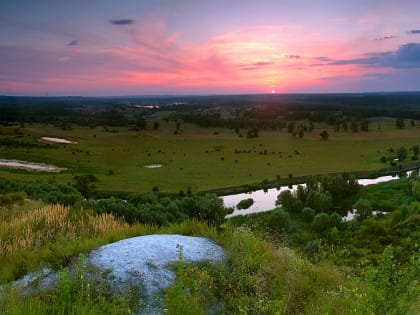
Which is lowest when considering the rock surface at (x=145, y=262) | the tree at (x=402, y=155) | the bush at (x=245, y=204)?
the bush at (x=245, y=204)

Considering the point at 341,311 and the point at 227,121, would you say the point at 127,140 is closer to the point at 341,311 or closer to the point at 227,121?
the point at 227,121

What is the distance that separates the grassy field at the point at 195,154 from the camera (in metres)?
74.1

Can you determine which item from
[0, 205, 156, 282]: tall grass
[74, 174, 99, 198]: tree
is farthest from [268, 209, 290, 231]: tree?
[74, 174, 99, 198]: tree

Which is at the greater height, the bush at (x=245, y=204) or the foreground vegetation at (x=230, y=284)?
the foreground vegetation at (x=230, y=284)

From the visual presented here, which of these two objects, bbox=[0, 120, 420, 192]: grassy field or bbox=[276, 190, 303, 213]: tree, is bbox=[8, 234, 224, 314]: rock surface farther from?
bbox=[0, 120, 420, 192]: grassy field

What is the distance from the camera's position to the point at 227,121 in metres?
155

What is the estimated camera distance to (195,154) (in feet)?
327

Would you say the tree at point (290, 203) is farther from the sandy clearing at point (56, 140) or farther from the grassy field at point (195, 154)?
the sandy clearing at point (56, 140)

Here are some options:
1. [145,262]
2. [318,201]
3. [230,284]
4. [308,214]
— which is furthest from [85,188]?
[230,284]

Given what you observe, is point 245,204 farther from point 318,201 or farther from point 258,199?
point 318,201

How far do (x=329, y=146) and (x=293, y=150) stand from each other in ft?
39.7

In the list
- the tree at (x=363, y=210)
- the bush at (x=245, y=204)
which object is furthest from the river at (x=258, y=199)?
the tree at (x=363, y=210)

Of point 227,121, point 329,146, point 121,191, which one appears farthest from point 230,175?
point 227,121

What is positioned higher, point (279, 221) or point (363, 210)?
point (279, 221)
